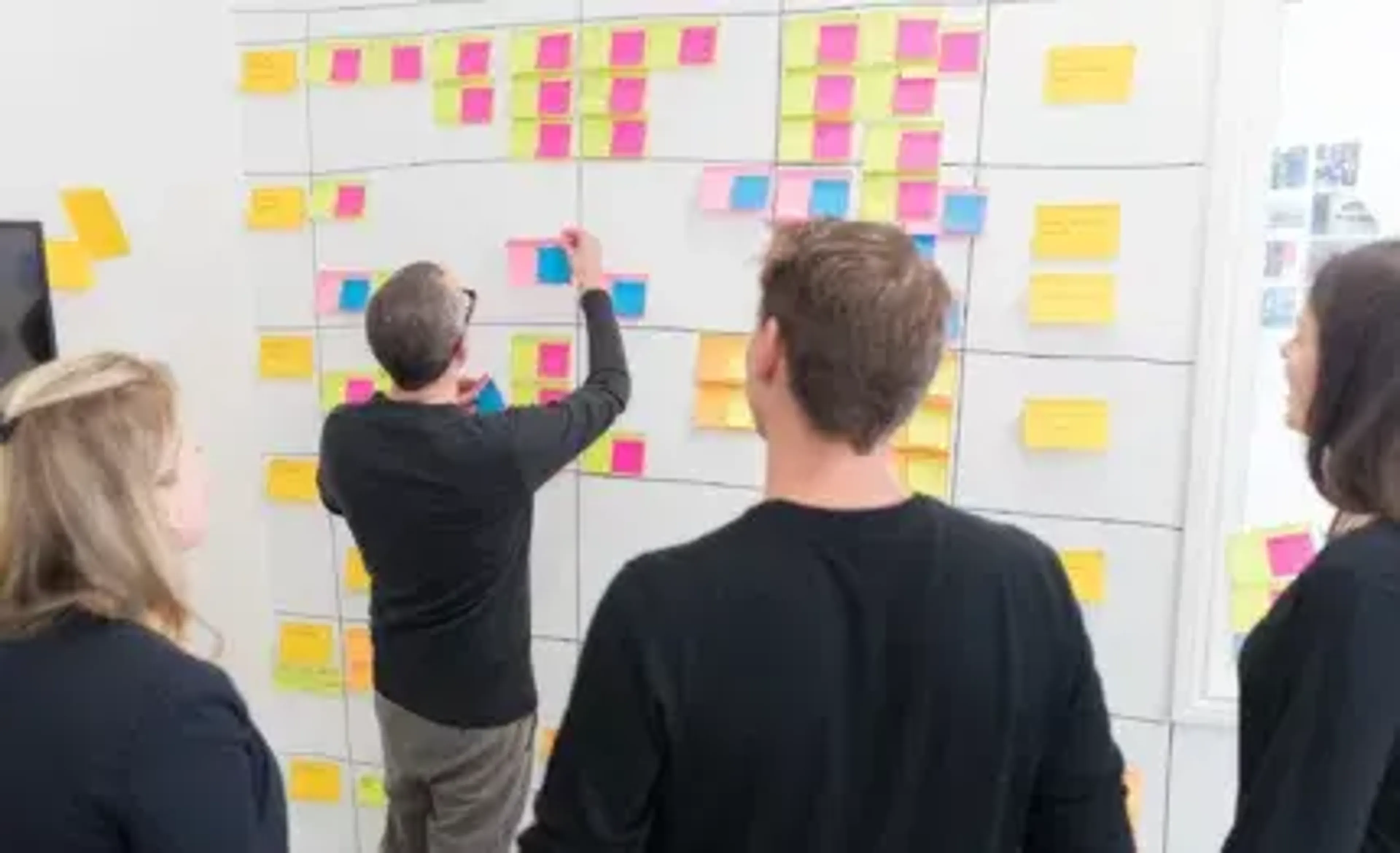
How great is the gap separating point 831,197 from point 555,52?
62cm

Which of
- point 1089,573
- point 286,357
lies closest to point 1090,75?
point 1089,573

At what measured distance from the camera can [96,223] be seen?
2.38 m

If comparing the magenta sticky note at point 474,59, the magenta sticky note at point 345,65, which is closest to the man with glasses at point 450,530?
the magenta sticky note at point 474,59

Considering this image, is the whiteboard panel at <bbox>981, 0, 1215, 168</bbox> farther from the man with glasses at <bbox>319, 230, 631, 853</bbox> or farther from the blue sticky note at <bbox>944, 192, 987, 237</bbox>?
the man with glasses at <bbox>319, 230, 631, 853</bbox>

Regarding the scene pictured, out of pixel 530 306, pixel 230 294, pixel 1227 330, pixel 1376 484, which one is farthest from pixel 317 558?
pixel 1376 484

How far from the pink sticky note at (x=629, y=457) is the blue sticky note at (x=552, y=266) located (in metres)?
0.33

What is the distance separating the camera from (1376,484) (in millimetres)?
1201

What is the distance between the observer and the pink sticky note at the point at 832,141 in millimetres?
2156

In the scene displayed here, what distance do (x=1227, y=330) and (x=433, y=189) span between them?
1.51 m

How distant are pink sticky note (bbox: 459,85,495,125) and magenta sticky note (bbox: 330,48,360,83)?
26 cm

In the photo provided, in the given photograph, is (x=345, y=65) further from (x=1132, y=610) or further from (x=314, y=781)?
(x=1132, y=610)

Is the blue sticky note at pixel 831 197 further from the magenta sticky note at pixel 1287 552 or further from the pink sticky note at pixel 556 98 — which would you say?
the magenta sticky note at pixel 1287 552


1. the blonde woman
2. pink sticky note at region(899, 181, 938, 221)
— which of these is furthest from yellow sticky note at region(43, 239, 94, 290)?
pink sticky note at region(899, 181, 938, 221)

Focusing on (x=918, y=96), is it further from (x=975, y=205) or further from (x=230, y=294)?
(x=230, y=294)
